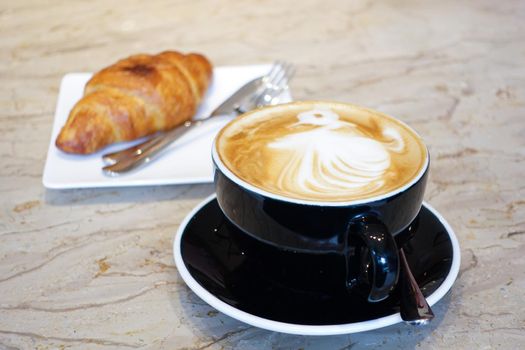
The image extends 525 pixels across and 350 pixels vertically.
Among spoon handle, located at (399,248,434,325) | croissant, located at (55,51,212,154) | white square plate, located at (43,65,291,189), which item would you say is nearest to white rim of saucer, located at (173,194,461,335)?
spoon handle, located at (399,248,434,325)

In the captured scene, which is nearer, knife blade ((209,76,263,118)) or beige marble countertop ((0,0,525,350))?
beige marble countertop ((0,0,525,350))

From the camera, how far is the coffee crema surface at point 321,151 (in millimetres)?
537

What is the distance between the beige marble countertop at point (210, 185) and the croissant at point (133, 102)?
8 centimetres

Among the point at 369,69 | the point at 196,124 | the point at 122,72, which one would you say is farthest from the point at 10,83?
the point at 369,69

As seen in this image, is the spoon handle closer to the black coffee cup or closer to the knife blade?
the black coffee cup

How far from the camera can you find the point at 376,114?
662 mm

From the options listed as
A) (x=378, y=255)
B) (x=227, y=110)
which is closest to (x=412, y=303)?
(x=378, y=255)

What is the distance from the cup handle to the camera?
471 mm

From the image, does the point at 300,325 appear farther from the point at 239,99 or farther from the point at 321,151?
the point at 239,99

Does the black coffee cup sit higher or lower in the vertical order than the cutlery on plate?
higher

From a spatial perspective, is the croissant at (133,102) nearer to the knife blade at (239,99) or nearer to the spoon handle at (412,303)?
the knife blade at (239,99)

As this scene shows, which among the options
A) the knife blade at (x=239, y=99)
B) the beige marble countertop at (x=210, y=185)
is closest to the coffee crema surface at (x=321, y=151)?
the beige marble countertop at (x=210, y=185)

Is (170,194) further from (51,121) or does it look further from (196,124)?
(51,121)

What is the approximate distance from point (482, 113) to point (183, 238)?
0.60 metres
